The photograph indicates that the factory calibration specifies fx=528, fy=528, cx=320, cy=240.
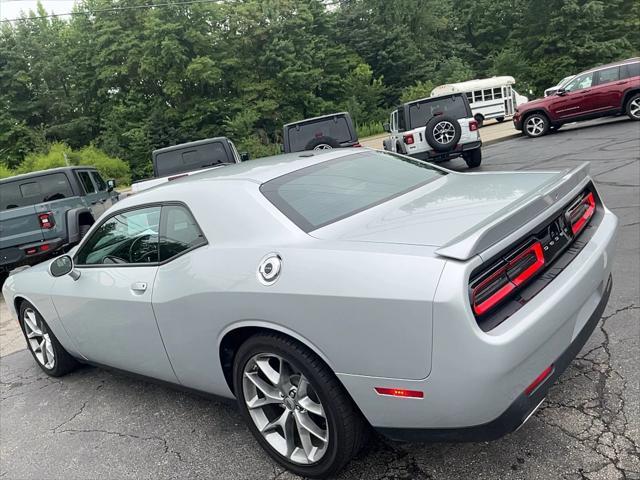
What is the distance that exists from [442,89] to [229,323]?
1154 inches

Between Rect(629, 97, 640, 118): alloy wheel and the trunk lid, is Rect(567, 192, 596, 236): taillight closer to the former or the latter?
the trunk lid

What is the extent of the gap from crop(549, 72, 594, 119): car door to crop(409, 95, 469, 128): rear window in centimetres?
521

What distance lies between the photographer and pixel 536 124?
53.4 feet

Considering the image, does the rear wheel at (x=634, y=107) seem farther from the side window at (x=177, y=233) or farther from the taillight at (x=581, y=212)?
the side window at (x=177, y=233)

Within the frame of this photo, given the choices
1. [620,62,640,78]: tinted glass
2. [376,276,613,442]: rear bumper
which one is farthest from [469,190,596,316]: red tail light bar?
[620,62,640,78]: tinted glass

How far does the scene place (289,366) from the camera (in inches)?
100

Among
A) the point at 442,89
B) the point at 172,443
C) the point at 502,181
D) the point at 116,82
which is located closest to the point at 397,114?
the point at 502,181

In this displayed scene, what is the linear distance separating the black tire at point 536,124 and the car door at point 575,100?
1.11ft

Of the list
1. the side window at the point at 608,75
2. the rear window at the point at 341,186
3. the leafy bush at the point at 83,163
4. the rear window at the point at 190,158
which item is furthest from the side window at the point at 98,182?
the leafy bush at the point at 83,163

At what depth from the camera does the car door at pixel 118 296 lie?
314 centimetres

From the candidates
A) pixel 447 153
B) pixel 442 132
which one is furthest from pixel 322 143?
pixel 447 153

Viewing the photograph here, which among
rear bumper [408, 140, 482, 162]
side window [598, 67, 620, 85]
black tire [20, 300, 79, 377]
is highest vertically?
side window [598, 67, 620, 85]

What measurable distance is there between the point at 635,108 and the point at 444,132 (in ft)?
23.0

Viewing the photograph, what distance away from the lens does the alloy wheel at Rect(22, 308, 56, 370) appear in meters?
4.36
